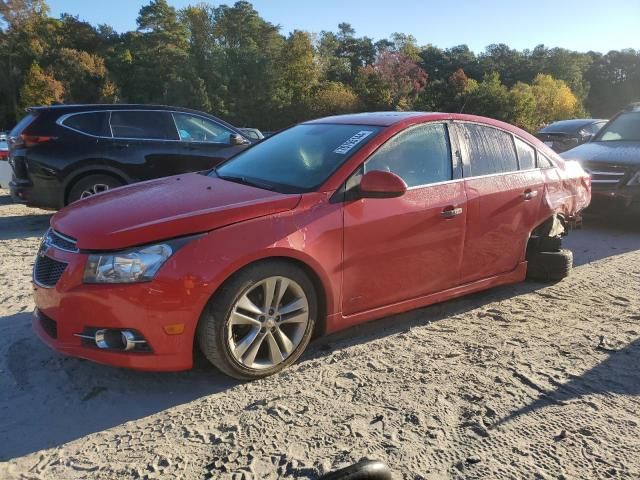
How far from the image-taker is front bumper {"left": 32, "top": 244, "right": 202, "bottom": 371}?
2885 mm

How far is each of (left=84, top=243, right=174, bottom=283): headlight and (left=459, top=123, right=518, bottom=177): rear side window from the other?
2448 mm

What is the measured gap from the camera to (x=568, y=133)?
13.6 m

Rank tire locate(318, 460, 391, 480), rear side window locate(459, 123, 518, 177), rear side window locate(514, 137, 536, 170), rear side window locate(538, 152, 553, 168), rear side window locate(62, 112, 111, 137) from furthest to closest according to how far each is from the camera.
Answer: rear side window locate(62, 112, 111, 137)
rear side window locate(538, 152, 553, 168)
rear side window locate(514, 137, 536, 170)
rear side window locate(459, 123, 518, 177)
tire locate(318, 460, 391, 480)

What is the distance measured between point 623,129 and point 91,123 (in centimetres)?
828

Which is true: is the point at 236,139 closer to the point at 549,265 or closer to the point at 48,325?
the point at 549,265

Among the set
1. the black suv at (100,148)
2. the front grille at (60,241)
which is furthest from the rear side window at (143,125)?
the front grille at (60,241)

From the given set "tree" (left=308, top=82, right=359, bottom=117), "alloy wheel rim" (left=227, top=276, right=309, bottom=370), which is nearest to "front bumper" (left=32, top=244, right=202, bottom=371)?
"alloy wheel rim" (left=227, top=276, right=309, bottom=370)

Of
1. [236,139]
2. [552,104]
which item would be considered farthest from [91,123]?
[552,104]

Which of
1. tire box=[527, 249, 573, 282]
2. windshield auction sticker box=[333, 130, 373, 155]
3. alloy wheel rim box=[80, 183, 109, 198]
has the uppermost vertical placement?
windshield auction sticker box=[333, 130, 373, 155]

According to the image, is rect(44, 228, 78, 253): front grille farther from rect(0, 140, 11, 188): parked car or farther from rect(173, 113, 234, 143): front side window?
rect(0, 140, 11, 188): parked car

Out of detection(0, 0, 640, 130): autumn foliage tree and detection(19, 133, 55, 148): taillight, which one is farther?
detection(0, 0, 640, 130): autumn foliage tree

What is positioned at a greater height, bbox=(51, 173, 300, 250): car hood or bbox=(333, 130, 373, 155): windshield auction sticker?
bbox=(333, 130, 373, 155): windshield auction sticker

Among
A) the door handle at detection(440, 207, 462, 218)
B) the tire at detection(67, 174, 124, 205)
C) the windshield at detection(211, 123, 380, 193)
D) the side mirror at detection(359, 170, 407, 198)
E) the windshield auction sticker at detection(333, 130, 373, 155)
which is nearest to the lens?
the side mirror at detection(359, 170, 407, 198)

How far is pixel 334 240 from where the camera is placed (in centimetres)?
340
